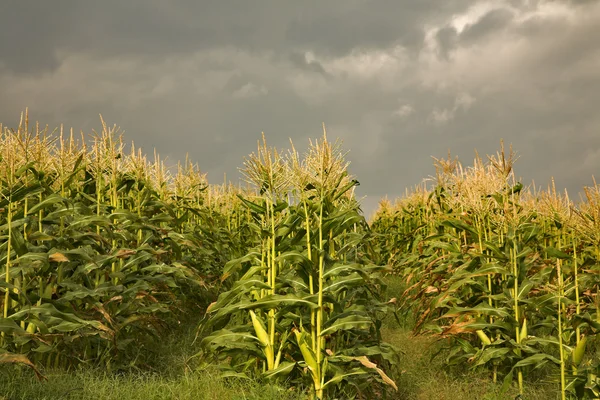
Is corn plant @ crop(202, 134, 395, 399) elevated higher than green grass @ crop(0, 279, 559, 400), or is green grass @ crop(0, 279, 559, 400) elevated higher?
corn plant @ crop(202, 134, 395, 399)

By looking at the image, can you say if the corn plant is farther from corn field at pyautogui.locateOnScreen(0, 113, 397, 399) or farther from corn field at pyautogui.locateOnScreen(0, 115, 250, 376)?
Answer: corn field at pyautogui.locateOnScreen(0, 115, 250, 376)

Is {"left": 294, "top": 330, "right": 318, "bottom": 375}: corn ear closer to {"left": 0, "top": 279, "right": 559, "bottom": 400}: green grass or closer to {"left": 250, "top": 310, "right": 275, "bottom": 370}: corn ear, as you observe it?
{"left": 0, "top": 279, "right": 559, "bottom": 400}: green grass

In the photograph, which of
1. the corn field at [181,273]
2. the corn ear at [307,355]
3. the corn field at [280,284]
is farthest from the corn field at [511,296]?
the corn ear at [307,355]

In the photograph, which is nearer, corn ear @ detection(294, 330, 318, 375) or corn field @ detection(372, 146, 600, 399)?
corn ear @ detection(294, 330, 318, 375)

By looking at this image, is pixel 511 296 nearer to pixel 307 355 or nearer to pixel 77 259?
pixel 307 355

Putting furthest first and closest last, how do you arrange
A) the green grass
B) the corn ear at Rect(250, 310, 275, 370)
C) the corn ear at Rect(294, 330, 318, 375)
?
1. the corn ear at Rect(250, 310, 275, 370)
2. the green grass
3. the corn ear at Rect(294, 330, 318, 375)

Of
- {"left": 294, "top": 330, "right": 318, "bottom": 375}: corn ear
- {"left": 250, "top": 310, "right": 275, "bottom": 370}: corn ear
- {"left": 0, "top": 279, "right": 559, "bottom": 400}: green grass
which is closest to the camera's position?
{"left": 294, "top": 330, "right": 318, "bottom": 375}: corn ear

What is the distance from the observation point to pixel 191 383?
245 inches

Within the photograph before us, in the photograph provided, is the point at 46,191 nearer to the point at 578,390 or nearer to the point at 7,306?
the point at 7,306

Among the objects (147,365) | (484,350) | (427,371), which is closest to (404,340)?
(427,371)

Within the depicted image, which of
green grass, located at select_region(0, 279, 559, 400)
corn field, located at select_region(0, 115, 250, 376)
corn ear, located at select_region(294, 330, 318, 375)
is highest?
corn field, located at select_region(0, 115, 250, 376)

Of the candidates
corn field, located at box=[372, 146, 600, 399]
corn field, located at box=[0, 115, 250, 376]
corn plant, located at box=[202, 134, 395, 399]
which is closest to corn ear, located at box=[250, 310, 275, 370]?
corn plant, located at box=[202, 134, 395, 399]

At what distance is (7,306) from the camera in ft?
20.4

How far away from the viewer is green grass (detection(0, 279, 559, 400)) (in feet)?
19.0
